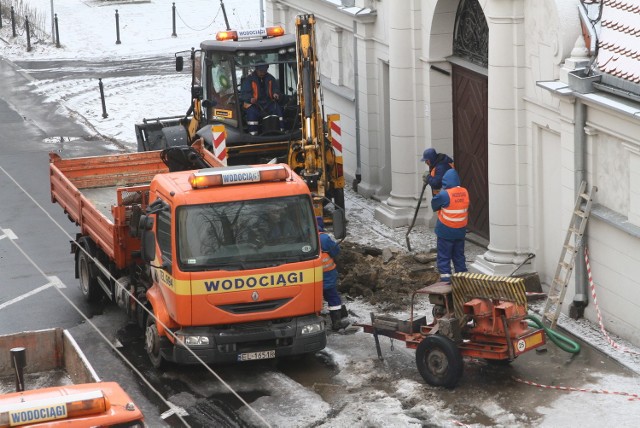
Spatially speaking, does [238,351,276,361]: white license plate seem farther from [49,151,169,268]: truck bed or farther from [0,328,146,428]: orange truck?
[0,328,146,428]: orange truck

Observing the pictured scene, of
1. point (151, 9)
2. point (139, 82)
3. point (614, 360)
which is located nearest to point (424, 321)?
point (614, 360)

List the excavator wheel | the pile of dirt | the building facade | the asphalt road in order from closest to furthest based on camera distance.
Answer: the asphalt road → the building facade → the pile of dirt → the excavator wheel

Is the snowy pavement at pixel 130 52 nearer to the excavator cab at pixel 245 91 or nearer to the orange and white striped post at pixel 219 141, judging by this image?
the excavator cab at pixel 245 91

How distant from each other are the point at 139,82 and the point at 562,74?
2035 cm

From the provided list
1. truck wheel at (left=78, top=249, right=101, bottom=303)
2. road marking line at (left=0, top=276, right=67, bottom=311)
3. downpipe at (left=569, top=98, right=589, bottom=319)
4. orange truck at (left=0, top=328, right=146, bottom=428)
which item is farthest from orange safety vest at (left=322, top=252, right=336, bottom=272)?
road marking line at (left=0, top=276, right=67, bottom=311)

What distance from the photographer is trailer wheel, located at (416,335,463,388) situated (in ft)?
46.7

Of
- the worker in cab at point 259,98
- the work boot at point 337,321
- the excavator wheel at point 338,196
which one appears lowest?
the work boot at point 337,321

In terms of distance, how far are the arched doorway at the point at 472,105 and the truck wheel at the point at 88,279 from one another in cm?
585

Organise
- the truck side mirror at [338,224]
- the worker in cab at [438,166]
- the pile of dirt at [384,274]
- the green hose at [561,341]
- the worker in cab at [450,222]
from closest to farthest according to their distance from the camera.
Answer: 1. the green hose at [561,341]
2. the truck side mirror at [338,224]
3. the worker in cab at [450,222]
4. the pile of dirt at [384,274]
5. the worker in cab at [438,166]

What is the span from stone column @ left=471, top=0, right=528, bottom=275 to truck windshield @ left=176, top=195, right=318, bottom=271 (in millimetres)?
3977

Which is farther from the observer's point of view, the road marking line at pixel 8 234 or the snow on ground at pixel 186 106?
the road marking line at pixel 8 234

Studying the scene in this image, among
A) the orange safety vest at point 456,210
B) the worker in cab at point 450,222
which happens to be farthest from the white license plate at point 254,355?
the orange safety vest at point 456,210

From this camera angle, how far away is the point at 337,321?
16.7m

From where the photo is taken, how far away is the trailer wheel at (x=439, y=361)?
14.2 meters
